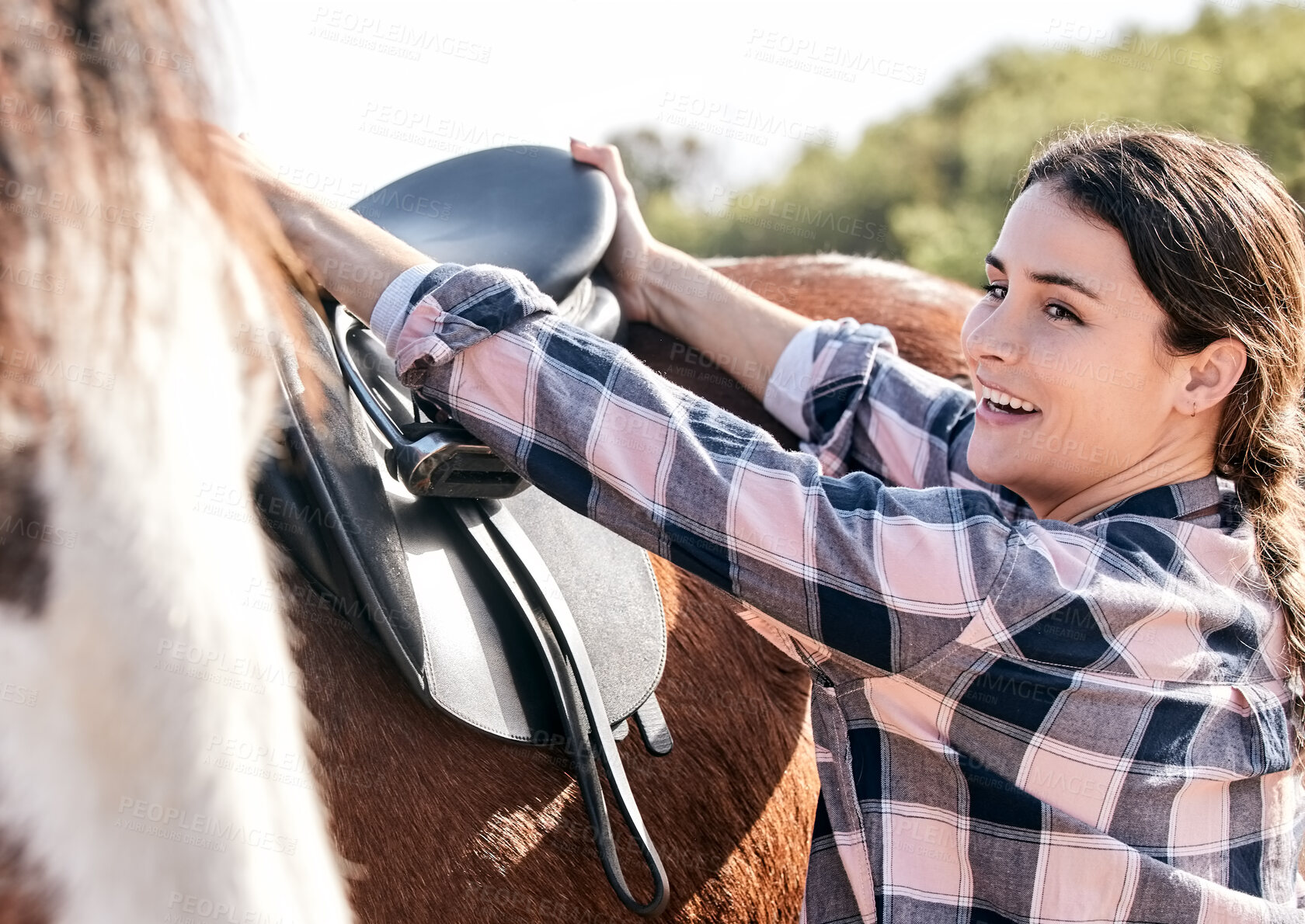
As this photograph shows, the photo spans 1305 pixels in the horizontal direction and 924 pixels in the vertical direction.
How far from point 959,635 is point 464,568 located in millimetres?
518

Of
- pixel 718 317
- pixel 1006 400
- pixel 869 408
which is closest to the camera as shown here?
pixel 1006 400

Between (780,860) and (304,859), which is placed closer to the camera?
(304,859)

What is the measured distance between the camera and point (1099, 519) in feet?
3.73

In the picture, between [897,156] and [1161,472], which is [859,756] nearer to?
[1161,472]

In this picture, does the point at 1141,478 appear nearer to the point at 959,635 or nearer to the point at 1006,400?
the point at 1006,400

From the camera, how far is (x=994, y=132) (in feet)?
57.7

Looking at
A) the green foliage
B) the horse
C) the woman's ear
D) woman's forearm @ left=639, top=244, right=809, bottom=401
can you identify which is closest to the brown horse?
woman's forearm @ left=639, top=244, right=809, bottom=401

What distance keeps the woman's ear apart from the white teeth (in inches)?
6.1

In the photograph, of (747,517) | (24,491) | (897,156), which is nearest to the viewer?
(24,491)

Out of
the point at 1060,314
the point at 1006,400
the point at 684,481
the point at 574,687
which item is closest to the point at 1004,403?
the point at 1006,400

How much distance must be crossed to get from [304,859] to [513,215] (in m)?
1.13

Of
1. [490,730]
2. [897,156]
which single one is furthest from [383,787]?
[897,156]

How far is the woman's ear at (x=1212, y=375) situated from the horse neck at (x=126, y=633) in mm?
1002

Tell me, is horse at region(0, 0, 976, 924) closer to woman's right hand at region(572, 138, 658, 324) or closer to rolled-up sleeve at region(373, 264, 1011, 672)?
rolled-up sleeve at region(373, 264, 1011, 672)
